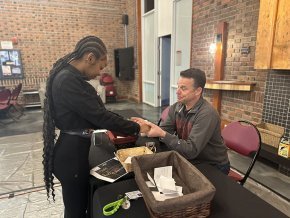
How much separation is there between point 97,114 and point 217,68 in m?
2.99

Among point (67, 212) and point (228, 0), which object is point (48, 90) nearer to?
point (67, 212)

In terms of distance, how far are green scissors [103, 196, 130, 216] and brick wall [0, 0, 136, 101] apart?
271 inches

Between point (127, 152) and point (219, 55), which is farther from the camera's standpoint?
point (219, 55)

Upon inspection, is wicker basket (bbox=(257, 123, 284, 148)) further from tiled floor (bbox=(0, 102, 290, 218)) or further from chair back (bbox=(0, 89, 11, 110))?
chair back (bbox=(0, 89, 11, 110))

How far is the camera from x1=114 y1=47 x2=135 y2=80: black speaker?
7226mm

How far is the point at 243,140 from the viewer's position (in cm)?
178

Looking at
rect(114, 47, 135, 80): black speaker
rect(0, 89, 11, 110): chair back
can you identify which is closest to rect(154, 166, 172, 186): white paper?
rect(0, 89, 11, 110): chair back

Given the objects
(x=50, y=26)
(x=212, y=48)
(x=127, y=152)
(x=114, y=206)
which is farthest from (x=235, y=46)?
(x=50, y=26)

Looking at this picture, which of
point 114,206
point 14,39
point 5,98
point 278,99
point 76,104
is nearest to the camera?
point 114,206

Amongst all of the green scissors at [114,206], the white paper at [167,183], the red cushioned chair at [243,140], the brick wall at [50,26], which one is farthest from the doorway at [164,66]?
the green scissors at [114,206]

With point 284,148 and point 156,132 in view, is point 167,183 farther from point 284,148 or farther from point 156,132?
point 284,148

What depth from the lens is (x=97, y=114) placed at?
1.26 metres

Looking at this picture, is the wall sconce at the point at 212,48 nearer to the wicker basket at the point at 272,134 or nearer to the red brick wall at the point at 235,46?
the red brick wall at the point at 235,46

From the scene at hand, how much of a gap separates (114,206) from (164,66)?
5.64 metres
